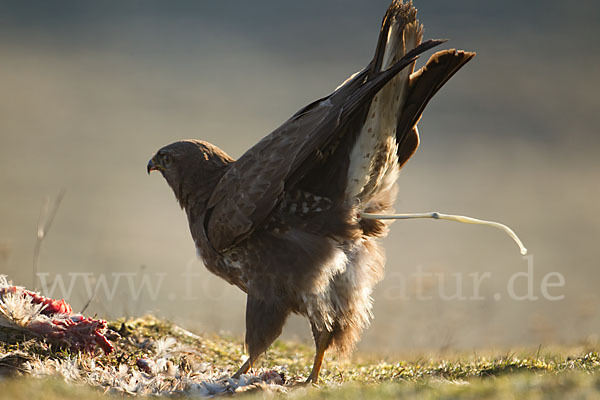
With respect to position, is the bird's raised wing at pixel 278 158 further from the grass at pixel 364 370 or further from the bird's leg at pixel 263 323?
the grass at pixel 364 370

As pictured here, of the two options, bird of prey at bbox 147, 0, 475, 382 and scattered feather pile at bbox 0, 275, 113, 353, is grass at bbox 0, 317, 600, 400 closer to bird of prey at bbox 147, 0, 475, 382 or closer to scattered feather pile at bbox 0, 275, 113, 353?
scattered feather pile at bbox 0, 275, 113, 353

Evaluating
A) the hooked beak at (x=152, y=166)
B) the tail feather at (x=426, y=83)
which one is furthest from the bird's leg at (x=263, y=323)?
the hooked beak at (x=152, y=166)

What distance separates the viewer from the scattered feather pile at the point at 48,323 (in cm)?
509

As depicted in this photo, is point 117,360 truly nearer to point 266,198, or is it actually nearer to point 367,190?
point 266,198

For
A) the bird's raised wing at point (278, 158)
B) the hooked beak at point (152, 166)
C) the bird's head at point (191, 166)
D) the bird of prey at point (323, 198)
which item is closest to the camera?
the bird's raised wing at point (278, 158)

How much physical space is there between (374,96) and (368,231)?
145 cm

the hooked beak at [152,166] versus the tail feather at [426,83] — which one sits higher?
the tail feather at [426,83]

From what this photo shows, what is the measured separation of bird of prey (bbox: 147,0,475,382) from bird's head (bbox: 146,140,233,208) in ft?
1.52

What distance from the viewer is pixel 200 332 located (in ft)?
24.6

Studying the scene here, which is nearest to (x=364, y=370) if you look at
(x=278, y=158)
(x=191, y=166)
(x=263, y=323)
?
(x=263, y=323)

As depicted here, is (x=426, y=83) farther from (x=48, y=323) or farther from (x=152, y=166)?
(x=48, y=323)

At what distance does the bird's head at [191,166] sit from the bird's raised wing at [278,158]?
35 centimetres

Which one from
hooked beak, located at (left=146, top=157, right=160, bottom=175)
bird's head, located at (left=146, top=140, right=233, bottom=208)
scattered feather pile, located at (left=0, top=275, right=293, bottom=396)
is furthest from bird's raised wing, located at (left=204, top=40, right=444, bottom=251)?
scattered feather pile, located at (left=0, top=275, right=293, bottom=396)

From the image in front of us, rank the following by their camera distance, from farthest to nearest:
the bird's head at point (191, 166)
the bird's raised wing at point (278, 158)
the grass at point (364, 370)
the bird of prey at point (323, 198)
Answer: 1. the bird's head at point (191, 166)
2. the bird of prey at point (323, 198)
3. the bird's raised wing at point (278, 158)
4. the grass at point (364, 370)
